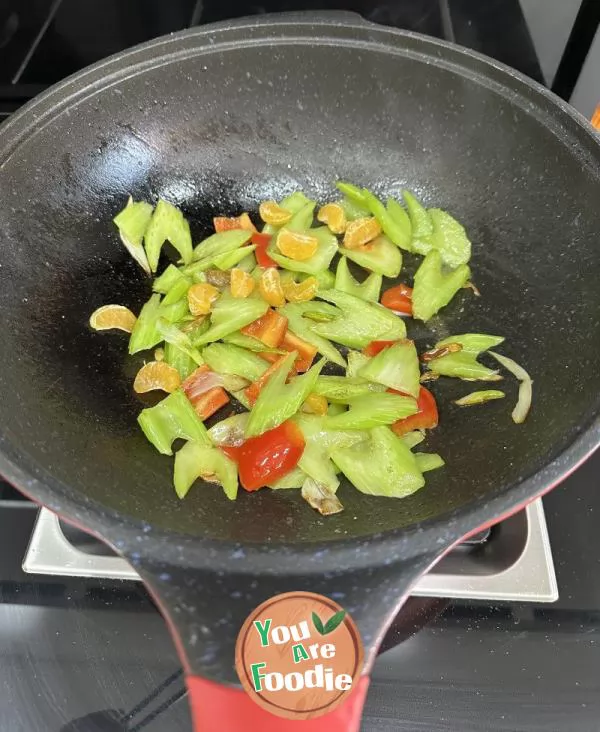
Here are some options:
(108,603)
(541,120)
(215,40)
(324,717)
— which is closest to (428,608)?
(324,717)

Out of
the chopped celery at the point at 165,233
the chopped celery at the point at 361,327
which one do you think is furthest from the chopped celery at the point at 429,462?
the chopped celery at the point at 165,233

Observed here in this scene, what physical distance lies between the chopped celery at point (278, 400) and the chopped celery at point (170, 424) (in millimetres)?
84

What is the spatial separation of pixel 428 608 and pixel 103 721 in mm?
493

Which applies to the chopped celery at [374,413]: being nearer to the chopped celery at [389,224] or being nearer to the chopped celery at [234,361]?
the chopped celery at [234,361]

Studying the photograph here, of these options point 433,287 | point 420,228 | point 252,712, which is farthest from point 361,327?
point 252,712

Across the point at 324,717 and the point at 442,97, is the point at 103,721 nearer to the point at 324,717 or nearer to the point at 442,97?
the point at 324,717

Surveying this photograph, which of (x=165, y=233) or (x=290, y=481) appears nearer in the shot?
(x=290, y=481)

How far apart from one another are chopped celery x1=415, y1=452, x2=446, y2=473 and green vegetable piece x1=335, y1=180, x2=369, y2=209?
0.56 metres

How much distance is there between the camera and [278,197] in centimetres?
145

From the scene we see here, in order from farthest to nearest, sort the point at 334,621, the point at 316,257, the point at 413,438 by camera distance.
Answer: the point at 316,257 → the point at 413,438 → the point at 334,621

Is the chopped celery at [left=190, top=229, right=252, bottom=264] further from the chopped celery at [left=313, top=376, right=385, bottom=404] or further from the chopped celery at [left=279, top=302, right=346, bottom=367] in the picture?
the chopped celery at [left=313, top=376, right=385, bottom=404]

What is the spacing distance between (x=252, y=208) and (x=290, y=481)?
2.13ft

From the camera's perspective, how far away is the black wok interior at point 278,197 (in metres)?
0.99

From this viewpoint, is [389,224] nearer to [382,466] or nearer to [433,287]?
[433,287]
